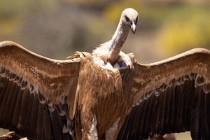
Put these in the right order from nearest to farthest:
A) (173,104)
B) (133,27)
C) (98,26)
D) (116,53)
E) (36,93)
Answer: (133,27) < (116,53) < (36,93) < (173,104) < (98,26)

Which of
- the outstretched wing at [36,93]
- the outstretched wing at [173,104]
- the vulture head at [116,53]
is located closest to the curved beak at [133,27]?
the vulture head at [116,53]

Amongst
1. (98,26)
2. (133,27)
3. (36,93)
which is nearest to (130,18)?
(133,27)

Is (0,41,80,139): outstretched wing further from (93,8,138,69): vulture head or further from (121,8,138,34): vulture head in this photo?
(121,8,138,34): vulture head

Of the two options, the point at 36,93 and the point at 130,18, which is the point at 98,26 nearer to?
the point at 36,93

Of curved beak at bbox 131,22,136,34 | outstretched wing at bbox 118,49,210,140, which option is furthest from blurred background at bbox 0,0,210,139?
curved beak at bbox 131,22,136,34

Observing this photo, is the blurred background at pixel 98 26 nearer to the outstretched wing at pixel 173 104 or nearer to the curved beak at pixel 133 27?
the outstretched wing at pixel 173 104

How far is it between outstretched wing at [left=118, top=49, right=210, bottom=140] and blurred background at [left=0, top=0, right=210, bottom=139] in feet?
50.1

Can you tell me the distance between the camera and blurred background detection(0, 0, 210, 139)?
3072 cm

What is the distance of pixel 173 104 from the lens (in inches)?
532

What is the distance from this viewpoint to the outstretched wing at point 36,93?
1224 centimetres

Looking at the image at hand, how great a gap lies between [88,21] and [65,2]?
4.07 meters

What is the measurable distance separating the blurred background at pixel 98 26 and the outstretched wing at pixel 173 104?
602 inches

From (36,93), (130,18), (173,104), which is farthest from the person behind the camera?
(173,104)

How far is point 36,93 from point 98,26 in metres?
26.1
